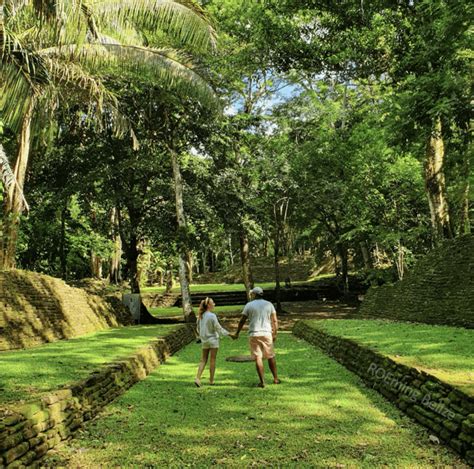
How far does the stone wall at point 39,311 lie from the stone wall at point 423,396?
25.2ft

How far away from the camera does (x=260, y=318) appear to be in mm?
7973

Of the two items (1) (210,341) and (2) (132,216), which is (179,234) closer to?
(2) (132,216)

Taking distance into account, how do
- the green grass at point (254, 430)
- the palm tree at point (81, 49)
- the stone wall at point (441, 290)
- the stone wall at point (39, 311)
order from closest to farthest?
the green grass at point (254, 430), the palm tree at point (81, 49), the stone wall at point (39, 311), the stone wall at point (441, 290)

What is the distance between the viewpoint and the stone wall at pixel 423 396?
193 inches

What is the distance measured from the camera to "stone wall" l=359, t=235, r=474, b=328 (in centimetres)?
1204

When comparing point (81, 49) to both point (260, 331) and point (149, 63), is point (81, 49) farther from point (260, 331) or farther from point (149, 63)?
point (260, 331)

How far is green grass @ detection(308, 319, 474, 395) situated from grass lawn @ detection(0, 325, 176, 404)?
507 centimetres

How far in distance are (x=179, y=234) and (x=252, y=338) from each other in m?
10.3

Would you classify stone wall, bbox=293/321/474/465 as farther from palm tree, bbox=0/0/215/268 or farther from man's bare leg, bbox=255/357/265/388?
palm tree, bbox=0/0/215/268

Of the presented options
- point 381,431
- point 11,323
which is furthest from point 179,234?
point 381,431

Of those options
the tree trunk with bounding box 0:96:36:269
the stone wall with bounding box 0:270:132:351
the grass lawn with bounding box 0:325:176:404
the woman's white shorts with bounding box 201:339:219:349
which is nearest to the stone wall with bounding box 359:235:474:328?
the woman's white shorts with bounding box 201:339:219:349

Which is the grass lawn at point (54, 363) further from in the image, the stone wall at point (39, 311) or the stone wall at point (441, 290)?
the stone wall at point (441, 290)

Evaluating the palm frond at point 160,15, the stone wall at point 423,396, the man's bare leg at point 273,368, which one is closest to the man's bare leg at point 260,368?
the man's bare leg at point 273,368

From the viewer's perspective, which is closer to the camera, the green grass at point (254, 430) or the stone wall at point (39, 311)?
the green grass at point (254, 430)
